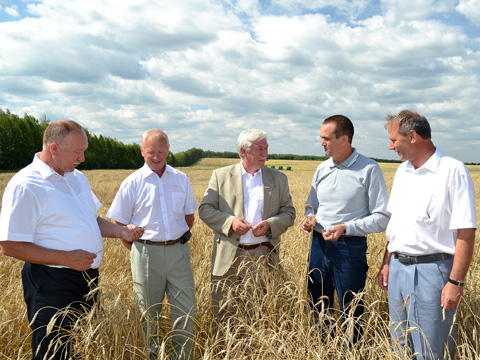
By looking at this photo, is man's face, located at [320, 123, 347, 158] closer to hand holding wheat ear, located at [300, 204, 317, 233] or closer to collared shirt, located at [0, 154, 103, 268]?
hand holding wheat ear, located at [300, 204, 317, 233]

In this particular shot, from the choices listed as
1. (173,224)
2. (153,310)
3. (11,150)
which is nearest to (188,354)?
(153,310)

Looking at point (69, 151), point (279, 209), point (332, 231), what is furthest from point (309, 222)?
point (69, 151)

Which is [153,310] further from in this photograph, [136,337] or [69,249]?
[69,249]

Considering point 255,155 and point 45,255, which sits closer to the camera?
point 45,255

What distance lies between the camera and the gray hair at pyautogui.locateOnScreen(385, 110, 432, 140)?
2.45 m

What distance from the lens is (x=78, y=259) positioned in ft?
7.73

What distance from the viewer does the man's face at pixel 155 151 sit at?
313cm

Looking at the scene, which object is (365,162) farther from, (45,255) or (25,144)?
(25,144)

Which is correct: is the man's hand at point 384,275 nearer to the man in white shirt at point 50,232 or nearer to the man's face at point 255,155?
the man's face at point 255,155

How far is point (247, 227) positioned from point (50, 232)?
56.9 inches

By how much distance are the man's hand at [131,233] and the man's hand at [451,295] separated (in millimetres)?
2113

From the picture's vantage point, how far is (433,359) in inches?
94.5

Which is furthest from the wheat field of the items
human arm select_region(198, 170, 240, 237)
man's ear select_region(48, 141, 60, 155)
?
man's ear select_region(48, 141, 60, 155)

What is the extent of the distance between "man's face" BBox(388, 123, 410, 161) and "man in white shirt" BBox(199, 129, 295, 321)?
1079 mm
